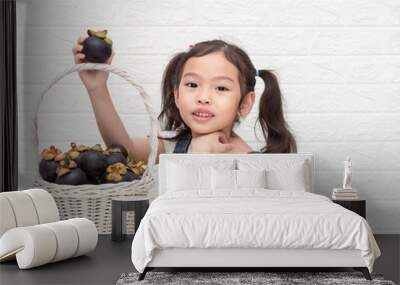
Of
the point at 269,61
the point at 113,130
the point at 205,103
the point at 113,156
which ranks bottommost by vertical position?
the point at 113,156

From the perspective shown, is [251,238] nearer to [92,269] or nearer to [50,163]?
[92,269]

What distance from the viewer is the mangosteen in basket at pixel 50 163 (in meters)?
7.64

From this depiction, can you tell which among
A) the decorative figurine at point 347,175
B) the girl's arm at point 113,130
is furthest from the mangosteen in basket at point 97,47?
the decorative figurine at point 347,175

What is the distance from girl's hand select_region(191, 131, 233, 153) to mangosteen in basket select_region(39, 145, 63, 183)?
55.5 inches

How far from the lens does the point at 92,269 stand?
572 centimetres

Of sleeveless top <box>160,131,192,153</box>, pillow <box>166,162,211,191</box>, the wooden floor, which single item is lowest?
the wooden floor

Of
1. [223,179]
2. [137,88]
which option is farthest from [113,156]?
[223,179]

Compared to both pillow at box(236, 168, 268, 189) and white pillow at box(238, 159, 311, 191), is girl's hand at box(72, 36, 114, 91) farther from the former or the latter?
pillow at box(236, 168, 268, 189)

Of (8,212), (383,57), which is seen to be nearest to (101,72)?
(8,212)

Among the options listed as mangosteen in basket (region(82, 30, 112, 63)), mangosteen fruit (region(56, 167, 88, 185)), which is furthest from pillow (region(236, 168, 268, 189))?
mangosteen in basket (region(82, 30, 112, 63))

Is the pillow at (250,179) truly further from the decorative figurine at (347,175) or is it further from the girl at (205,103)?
the decorative figurine at (347,175)

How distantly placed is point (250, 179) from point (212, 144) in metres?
0.94

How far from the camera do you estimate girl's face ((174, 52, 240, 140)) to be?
7.48 m

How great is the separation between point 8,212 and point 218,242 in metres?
1.72
